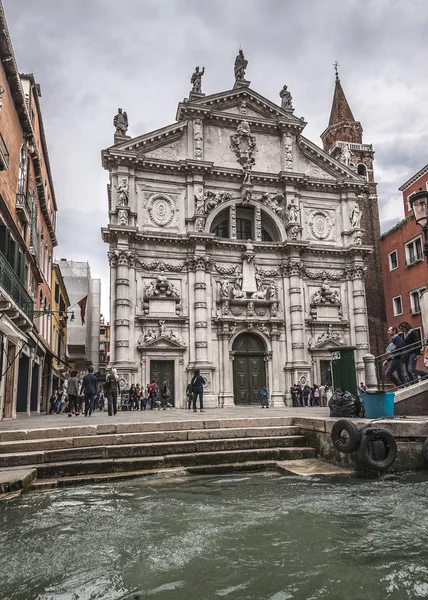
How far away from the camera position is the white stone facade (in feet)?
82.7

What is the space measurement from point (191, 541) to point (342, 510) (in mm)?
2177

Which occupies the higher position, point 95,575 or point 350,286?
point 350,286

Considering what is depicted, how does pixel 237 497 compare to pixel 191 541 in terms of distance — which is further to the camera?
pixel 237 497

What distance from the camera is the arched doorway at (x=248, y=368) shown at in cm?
2620

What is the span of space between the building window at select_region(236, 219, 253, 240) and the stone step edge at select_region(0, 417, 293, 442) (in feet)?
63.0

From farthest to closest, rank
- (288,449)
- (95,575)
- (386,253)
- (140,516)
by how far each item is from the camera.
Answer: (386,253) < (288,449) < (140,516) < (95,575)

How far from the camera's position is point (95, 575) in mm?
3926

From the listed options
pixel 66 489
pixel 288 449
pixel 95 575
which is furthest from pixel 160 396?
pixel 95 575

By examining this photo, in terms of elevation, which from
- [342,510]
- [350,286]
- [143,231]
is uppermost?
[143,231]

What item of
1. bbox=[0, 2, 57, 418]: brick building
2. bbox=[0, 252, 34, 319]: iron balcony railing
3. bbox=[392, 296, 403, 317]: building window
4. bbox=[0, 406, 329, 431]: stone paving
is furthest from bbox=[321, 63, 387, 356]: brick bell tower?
bbox=[0, 252, 34, 319]: iron balcony railing

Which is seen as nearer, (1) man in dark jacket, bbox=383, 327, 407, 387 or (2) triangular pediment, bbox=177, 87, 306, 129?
(1) man in dark jacket, bbox=383, 327, 407, 387

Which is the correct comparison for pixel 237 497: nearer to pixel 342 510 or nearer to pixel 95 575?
pixel 342 510

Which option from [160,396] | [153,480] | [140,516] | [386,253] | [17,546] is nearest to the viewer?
[17,546]

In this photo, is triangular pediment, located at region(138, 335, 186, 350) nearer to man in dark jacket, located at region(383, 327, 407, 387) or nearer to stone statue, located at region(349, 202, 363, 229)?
stone statue, located at region(349, 202, 363, 229)
